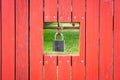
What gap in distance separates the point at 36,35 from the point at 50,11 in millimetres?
390

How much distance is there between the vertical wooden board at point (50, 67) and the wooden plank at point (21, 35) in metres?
0.28

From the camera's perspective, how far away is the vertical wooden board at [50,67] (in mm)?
3371

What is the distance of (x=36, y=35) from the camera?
133 inches

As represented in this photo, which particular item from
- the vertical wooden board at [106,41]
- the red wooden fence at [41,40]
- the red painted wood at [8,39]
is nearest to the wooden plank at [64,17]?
the red wooden fence at [41,40]

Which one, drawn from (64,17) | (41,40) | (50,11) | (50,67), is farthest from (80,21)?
(50,67)

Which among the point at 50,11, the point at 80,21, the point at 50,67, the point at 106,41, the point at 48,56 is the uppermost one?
the point at 50,11

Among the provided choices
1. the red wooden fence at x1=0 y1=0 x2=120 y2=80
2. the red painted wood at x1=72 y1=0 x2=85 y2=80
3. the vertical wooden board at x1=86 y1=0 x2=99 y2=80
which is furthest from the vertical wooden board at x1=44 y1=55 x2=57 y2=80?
the vertical wooden board at x1=86 y1=0 x2=99 y2=80

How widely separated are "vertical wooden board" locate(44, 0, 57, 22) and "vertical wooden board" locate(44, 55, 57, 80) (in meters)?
0.53

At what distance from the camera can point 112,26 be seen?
11.2ft

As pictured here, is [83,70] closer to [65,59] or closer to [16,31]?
[65,59]

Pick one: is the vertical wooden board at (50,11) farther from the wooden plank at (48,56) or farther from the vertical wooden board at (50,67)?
the vertical wooden board at (50,67)

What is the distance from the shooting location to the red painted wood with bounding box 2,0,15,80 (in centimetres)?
337

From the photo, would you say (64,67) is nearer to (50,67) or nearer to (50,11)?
(50,67)

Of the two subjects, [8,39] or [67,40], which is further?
[67,40]
